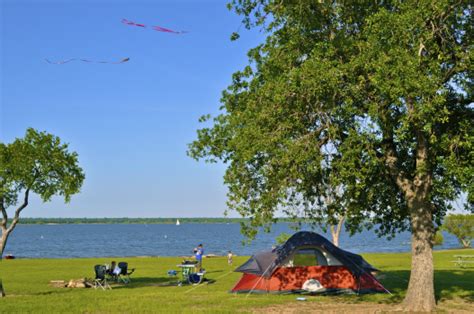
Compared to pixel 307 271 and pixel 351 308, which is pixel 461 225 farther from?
pixel 351 308

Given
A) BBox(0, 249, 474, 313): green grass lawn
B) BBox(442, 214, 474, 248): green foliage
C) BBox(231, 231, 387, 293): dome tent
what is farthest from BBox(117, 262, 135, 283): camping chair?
BBox(442, 214, 474, 248): green foliage

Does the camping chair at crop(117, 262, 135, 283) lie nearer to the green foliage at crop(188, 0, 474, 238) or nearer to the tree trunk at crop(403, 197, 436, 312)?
the green foliage at crop(188, 0, 474, 238)

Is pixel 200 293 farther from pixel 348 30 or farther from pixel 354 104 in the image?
pixel 348 30

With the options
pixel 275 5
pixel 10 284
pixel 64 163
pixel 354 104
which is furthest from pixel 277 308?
pixel 10 284

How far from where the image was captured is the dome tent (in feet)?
66.0

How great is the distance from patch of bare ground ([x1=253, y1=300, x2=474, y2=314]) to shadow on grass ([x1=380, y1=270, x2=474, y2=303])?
114 cm

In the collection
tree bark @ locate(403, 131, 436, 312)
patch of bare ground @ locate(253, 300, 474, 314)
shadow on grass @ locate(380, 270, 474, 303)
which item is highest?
tree bark @ locate(403, 131, 436, 312)

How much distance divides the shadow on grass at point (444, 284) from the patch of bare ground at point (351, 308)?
1140 millimetres

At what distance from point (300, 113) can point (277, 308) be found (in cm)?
614

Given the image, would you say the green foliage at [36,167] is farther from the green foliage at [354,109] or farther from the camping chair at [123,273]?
the green foliage at [354,109]

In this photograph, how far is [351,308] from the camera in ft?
53.7

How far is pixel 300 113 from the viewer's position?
14867 mm

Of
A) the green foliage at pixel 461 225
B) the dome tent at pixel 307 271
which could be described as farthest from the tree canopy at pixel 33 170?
the green foliage at pixel 461 225

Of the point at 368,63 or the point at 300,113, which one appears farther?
the point at 300,113
